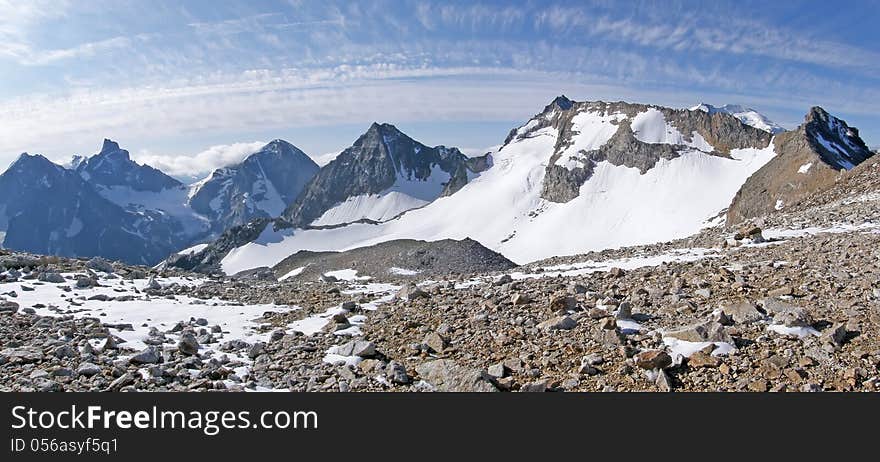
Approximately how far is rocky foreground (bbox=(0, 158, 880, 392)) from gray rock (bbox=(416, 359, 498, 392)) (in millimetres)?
33

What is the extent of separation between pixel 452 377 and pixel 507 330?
289 centimetres

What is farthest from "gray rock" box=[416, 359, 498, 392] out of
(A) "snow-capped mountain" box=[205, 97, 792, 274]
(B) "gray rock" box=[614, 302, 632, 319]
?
(A) "snow-capped mountain" box=[205, 97, 792, 274]

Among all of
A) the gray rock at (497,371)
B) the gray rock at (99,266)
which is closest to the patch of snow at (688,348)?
the gray rock at (497,371)

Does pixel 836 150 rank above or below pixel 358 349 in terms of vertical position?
above

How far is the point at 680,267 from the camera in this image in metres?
17.1

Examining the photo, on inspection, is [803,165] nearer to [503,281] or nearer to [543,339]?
[503,281]

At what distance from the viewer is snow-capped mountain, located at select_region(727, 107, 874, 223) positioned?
103m

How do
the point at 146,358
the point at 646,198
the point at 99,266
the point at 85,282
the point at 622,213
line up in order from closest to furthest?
1. the point at 146,358
2. the point at 85,282
3. the point at 99,266
4. the point at 622,213
5. the point at 646,198

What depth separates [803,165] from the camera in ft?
365

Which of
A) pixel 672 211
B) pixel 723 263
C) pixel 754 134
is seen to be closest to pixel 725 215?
pixel 672 211

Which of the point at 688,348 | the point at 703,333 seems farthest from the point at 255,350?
the point at 703,333

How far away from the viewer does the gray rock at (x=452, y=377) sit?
30.9 ft

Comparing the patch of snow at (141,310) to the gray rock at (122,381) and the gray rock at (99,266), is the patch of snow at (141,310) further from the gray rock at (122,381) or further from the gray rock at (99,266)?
the gray rock at (99,266)
